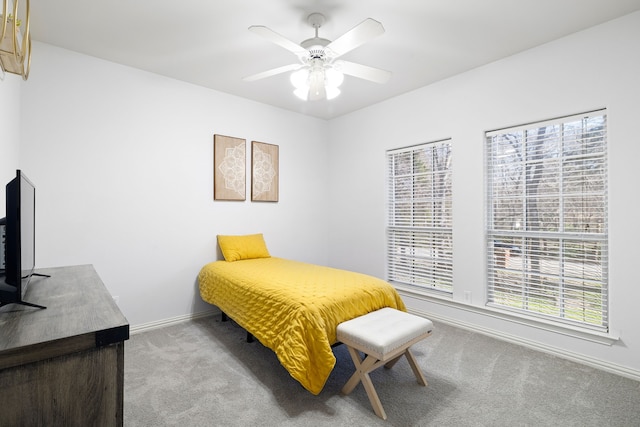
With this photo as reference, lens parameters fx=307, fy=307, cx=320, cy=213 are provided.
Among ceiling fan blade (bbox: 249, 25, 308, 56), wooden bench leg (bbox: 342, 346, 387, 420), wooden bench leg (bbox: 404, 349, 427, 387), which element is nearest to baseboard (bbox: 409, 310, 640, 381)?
wooden bench leg (bbox: 404, 349, 427, 387)

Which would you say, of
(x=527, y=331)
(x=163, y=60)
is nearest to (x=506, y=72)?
(x=527, y=331)

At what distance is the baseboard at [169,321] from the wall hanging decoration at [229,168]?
1.33 meters

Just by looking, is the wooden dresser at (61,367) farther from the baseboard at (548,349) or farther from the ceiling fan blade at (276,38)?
the baseboard at (548,349)

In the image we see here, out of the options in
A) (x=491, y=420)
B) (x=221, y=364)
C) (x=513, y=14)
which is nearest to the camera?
(x=491, y=420)

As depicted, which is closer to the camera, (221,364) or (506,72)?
(221,364)

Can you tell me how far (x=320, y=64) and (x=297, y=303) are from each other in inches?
68.7

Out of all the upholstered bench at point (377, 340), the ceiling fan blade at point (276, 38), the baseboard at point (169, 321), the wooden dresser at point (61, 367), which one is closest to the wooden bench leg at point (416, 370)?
the upholstered bench at point (377, 340)

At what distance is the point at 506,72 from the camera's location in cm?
286

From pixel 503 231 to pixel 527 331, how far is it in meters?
0.91

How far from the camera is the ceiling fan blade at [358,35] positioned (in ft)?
5.81

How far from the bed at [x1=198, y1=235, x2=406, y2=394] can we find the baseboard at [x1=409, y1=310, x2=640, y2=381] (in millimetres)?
1045

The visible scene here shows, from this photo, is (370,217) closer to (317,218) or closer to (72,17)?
(317,218)

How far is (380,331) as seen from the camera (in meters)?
1.91

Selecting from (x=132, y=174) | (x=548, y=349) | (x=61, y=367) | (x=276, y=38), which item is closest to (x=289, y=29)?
(x=276, y=38)
